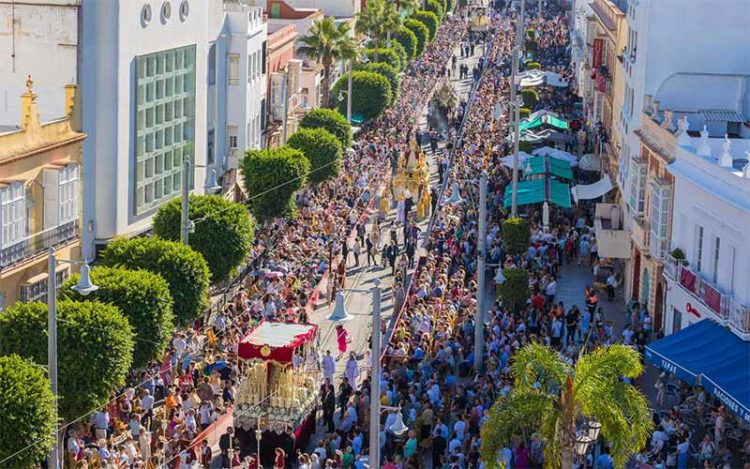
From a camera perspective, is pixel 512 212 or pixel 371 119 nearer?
pixel 512 212

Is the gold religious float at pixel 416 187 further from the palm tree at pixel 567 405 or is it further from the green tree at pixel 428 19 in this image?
the green tree at pixel 428 19

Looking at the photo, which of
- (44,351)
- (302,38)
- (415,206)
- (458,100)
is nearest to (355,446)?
(44,351)

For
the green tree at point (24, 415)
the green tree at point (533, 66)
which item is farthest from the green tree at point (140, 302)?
the green tree at point (533, 66)

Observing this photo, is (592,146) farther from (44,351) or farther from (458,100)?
(44,351)

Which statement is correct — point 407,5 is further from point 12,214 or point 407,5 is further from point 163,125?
point 12,214

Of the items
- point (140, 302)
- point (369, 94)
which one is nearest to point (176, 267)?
point (140, 302)

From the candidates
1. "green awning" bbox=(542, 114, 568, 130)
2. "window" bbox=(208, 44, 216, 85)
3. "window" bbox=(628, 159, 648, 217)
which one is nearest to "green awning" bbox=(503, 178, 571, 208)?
"window" bbox=(628, 159, 648, 217)
